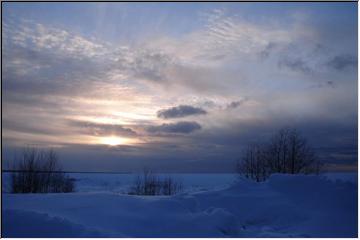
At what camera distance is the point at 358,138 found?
834 centimetres

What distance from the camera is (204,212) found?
10.8 meters

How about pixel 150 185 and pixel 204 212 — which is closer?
pixel 204 212

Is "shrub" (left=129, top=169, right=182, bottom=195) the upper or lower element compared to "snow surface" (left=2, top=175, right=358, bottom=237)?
lower

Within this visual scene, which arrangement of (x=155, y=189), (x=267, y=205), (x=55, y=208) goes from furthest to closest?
(x=155, y=189) < (x=267, y=205) < (x=55, y=208)

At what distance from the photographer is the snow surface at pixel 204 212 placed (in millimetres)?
8352

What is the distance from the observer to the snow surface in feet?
27.4

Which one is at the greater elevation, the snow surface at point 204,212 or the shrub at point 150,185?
the snow surface at point 204,212

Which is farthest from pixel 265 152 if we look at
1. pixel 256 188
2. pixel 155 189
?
pixel 256 188

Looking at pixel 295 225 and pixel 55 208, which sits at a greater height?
pixel 55 208

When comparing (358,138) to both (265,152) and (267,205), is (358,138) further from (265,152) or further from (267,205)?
(265,152)

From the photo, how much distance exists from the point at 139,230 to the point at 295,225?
5375 mm

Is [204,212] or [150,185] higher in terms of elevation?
[204,212]

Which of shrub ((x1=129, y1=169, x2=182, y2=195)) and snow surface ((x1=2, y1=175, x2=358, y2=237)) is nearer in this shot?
snow surface ((x1=2, y1=175, x2=358, y2=237))

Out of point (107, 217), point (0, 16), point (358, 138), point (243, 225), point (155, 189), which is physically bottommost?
point (155, 189)
